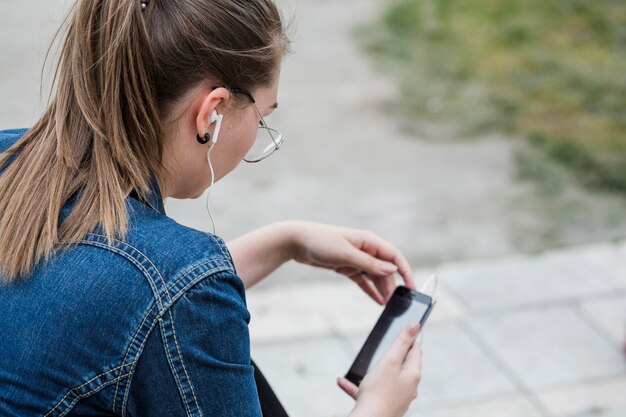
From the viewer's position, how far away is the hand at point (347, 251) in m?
1.91

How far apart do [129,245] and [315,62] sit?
518 cm

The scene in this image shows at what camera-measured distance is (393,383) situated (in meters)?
1.55

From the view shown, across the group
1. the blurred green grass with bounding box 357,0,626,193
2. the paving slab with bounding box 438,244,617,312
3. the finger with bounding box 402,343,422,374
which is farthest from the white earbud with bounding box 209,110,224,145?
the blurred green grass with bounding box 357,0,626,193

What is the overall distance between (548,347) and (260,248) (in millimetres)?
1592

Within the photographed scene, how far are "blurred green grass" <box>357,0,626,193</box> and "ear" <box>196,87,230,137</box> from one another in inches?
141

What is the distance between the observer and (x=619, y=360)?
9.98 feet

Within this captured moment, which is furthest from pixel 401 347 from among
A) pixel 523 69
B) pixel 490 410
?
pixel 523 69

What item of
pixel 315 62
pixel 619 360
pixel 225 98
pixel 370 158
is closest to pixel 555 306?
pixel 619 360

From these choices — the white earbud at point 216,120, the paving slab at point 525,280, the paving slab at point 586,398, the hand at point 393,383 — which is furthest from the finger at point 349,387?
the paving slab at point 525,280

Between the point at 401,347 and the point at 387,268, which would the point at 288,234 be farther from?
the point at 401,347

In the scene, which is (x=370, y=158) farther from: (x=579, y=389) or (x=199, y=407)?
(x=199, y=407)

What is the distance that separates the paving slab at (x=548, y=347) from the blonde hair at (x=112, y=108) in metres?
2.03

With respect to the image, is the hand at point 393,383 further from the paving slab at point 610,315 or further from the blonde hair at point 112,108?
the paving slab at point 610,315

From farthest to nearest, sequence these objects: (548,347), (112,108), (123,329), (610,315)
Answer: (610,315) → (548,347) → (112,108) → (123,329)
